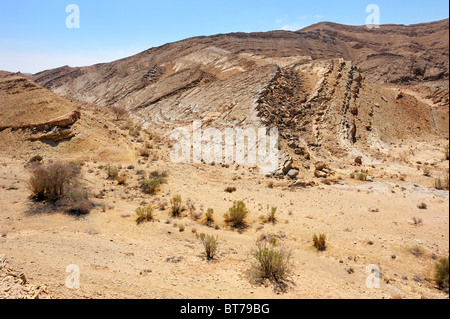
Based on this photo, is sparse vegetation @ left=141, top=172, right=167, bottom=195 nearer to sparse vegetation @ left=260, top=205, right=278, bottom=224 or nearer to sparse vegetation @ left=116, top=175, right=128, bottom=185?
sparse vegetation @ left=116, top=175, right=128, bottom=185

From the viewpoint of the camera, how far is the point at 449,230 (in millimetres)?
5824

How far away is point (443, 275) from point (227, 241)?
4.06 metres

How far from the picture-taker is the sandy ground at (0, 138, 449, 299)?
4.13 metres

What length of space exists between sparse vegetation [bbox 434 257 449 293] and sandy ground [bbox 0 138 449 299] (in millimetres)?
118

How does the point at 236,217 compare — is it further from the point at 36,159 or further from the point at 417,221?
the point at 36,159

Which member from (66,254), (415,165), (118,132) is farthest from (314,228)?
(118,132)

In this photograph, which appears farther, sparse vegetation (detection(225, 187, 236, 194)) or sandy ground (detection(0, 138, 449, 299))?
sparse vegetation (detection(225, 187, 236, 194))

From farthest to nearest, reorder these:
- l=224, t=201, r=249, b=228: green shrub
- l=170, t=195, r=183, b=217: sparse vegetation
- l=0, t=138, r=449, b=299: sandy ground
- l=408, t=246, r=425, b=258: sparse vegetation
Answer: l=170, t=195, r=183, b=217: sparse vegetation → l=224, t=201, r=249, b=228: green shrub → l=408, t=246, r=425, b=258: sparse vegetation → l=0, t=138, r=449, b=299: sandy ground

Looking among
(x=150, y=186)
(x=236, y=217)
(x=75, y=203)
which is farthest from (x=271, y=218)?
(x=75, y=203)

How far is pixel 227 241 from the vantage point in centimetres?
616

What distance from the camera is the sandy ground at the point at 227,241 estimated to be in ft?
13.5

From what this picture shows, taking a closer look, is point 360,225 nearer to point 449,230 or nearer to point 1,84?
point 449,230

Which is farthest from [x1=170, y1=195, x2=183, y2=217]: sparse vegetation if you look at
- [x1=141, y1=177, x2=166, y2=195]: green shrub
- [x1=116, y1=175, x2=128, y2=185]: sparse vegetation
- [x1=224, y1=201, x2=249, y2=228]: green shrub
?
[x1=116, y1=175, x2=128, y2=185]: sparse vegetation
